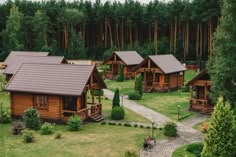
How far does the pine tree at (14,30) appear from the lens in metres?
70.4

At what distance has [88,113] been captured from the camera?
1134 inches

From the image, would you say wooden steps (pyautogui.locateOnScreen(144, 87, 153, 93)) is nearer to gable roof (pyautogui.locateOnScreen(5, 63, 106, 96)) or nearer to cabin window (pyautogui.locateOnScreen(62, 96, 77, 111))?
gable roof (pyautogui.locateOnScreen(5, 63, 106, 96))

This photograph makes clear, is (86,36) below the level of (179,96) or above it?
above

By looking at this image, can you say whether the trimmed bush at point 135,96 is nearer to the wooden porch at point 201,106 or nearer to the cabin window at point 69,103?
the wooden porch at point 201,106

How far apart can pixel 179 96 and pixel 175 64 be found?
6.89 metres

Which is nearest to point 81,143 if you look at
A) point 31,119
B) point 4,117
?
point 31,119

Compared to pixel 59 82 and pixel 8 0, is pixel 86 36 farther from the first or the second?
pixel 59 82

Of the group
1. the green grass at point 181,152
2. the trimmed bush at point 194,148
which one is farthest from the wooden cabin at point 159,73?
the trimmed bush at point 194,148

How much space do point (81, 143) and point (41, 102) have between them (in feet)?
23.1

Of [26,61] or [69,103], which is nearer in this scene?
[69,103]

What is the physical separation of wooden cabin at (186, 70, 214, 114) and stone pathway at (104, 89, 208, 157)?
1.44 metres

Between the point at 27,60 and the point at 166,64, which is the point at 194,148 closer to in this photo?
the point at 166,64

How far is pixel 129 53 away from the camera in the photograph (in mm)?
55750

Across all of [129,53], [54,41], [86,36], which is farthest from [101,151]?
[86,36]
